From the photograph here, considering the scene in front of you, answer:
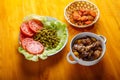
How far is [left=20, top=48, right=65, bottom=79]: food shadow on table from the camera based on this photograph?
1044mm

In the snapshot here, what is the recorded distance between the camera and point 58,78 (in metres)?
1.03

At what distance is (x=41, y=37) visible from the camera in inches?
44.1

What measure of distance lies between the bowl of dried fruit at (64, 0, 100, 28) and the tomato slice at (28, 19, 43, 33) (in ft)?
0.49

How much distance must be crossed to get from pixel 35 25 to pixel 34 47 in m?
0.13

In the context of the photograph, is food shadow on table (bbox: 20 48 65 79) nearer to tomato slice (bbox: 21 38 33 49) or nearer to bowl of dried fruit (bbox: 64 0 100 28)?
tomato slice (bbox: 21 38 33 49)

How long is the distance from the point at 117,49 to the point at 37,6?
509 mm

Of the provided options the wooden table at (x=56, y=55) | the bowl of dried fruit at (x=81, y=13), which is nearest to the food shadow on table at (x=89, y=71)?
the wooden table at (x=56, y=55)

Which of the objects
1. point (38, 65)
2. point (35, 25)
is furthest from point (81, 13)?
point (38, 65)

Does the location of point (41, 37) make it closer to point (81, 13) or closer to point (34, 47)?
point (34, 47)

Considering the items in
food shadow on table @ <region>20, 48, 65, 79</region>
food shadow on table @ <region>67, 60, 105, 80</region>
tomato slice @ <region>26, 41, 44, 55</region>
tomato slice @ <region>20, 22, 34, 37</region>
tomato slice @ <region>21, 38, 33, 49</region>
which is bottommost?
food shadow on table @ <region>67, 60, 105, 80</region>

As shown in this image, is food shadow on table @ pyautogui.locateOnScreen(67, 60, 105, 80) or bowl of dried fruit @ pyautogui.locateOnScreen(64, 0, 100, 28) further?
bowl of dried fruit @ pyautogui.locateOnScreen(64, 0, 100, 28)

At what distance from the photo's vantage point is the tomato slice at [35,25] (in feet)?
3.75

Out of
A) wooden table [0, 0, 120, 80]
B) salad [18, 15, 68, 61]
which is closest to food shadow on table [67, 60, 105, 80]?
wooden table [0, 0, 120, 80]

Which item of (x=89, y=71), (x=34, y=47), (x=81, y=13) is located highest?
(x=81, y=13)
